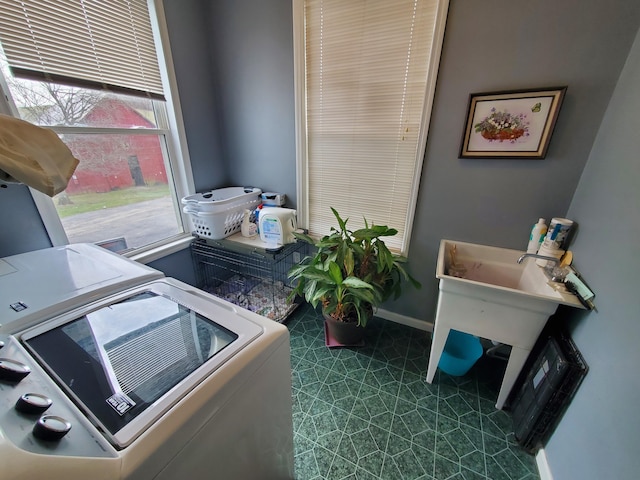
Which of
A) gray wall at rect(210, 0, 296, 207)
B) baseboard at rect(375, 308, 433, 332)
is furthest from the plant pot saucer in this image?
gray wall at rect(210, 0, 296, 207)

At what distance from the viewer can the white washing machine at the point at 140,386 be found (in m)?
0.41

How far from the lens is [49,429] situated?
15.9 inches

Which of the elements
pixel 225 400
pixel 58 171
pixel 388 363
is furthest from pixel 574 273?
pixel 58 171

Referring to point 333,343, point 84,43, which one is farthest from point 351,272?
point 84,43

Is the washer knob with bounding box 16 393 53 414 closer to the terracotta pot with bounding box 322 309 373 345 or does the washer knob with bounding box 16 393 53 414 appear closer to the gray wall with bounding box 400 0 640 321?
the terracotta pot with bounding box 322 309 373 345

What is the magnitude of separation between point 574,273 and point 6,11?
9.30 ft

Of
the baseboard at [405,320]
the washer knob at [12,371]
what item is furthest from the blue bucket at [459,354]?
the washer knob at [12,371]

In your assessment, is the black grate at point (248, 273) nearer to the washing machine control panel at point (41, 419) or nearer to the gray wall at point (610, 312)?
the washing machine control panel at point (41, 419)

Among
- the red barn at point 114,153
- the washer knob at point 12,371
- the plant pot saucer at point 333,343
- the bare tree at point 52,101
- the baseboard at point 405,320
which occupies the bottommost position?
the plant pot saucer at point 333,343

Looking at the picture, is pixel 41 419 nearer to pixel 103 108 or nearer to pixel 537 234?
pixel 103 108

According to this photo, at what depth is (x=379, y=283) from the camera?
1.64 m

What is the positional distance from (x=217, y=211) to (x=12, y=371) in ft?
4.65

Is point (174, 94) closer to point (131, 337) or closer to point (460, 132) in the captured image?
point (131, 337)

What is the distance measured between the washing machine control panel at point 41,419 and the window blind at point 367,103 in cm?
172
